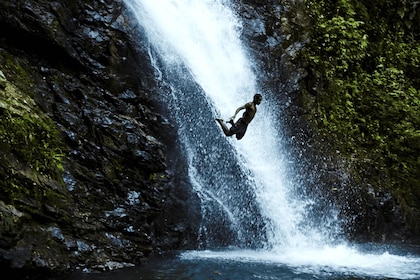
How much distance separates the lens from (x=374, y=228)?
1052 cm

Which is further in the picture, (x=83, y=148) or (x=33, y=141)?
(x=83, y=148)

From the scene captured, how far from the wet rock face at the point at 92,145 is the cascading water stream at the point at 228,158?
1.52 feet

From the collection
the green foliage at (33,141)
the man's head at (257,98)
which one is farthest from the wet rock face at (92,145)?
the man's head at (257,98)

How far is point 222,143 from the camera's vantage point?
9258 mm

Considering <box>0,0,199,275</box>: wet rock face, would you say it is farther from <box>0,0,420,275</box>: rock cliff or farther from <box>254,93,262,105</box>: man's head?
<box>254,93,262,105</box>: man's head

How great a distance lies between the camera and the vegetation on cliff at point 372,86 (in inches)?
450

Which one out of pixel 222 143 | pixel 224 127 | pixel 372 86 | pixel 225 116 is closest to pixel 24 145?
pixel 224 127

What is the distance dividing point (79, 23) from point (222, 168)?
3.71 meters

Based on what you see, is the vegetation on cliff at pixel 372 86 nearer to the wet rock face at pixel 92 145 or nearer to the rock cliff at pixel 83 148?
the rock cliff at pixel 83 148

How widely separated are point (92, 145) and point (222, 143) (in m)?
2.83

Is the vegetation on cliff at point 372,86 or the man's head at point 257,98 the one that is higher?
the vegetation on cliff at point 372,86

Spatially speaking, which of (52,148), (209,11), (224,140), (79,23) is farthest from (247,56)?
(52,148)

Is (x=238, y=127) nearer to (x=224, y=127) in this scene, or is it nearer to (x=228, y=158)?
(x=224, y=127)

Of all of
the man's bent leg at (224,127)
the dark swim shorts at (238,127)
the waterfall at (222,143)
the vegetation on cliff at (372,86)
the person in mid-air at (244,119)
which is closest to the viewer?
the man's bent leg at (224,127)
